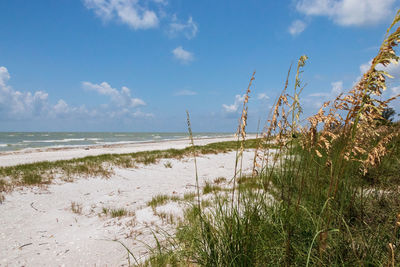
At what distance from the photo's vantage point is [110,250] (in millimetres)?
3539

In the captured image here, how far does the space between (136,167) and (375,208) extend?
988 cm

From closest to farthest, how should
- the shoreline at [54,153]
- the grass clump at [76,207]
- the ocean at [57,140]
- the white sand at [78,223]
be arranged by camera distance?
the white sand at [78,223], the grass clump at [76,207], the shoreline at [54,153], the ocean at [57,140]

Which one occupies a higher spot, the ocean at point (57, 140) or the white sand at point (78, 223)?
the white sand at point (78, 223)

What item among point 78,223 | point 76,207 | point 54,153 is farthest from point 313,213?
point 54,153

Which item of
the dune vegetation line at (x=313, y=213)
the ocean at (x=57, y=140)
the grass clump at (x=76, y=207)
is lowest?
the ocean at (x=57, y=140)

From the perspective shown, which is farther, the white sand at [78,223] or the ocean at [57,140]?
the ocean at [57,140]

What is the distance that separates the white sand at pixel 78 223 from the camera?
3.49 metres

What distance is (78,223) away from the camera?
503 centimetres

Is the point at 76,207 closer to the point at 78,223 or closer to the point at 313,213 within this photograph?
the point at 78,223

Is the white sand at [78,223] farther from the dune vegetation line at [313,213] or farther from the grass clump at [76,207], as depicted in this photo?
the dune vegetation line at [313,213]

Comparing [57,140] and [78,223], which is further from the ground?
[78,223]

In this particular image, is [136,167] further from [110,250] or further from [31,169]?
[110,250]

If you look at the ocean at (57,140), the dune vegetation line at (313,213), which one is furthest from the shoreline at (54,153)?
the dune vegetation line at (313,213)

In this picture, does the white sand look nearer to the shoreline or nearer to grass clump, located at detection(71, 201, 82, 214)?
grass clump, located at detection(71, 201, 82, 214)
